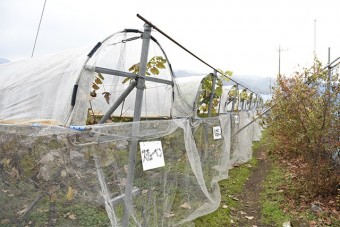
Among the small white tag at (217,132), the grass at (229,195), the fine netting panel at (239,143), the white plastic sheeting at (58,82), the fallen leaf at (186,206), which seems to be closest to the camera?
the white plastic sheeting at (58,82)

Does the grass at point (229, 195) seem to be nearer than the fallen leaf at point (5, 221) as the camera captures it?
No

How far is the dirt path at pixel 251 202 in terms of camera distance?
5.27 meters

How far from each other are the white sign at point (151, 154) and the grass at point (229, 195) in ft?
6.03

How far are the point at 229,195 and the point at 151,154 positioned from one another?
146 inches

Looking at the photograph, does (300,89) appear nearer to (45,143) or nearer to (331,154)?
(331,154)

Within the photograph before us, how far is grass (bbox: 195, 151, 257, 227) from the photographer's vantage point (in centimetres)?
497

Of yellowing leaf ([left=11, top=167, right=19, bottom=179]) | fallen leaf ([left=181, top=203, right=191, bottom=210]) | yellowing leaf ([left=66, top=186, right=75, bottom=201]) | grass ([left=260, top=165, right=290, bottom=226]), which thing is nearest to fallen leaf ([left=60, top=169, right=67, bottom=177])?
yellowing leaf ([left=66, top=186, right=75, bottom=201])

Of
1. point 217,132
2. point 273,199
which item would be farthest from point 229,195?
point 217,132

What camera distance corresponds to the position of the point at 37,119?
2859 mm

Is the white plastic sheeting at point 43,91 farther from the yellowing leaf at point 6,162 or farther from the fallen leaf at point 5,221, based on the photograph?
the fallen leaf at point 5,221

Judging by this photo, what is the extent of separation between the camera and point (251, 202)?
20.4 feet

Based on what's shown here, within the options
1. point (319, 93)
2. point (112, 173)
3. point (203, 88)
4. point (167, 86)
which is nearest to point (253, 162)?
point (203, 88)

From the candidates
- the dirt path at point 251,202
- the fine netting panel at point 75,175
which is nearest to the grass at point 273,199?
the dirt path at point 251,202

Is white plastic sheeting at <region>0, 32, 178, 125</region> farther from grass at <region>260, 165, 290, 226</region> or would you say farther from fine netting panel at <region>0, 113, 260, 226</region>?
grass at <region>260, 165, 290, 226</region>
